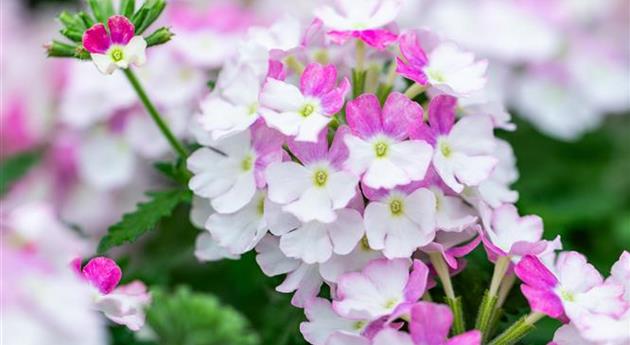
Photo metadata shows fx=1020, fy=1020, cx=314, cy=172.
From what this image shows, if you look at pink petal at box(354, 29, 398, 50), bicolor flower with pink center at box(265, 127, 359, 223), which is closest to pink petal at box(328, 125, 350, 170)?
bicolor flower with pink center at box(265, 127, 359, 223)

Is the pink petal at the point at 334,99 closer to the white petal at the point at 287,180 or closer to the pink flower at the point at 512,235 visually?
the white petal at the point at 287,180

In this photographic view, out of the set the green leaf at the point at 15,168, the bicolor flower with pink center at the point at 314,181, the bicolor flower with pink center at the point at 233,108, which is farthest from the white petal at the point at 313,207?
the green leaf at the point at 15,168

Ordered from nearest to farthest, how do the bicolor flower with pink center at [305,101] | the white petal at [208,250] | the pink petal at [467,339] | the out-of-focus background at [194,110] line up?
the pink petal at [467,339] < the bicolor flower with pink center at [305,101] < the white petal at [208,250] < the out-of-focus background at [194,110]

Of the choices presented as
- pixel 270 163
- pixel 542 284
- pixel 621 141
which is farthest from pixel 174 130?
pixel 621 141

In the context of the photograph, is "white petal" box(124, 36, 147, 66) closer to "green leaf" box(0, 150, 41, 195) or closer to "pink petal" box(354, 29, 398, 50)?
"pink petal" box(354, 29, 398, 50)

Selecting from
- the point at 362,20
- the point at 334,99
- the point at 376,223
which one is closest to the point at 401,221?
the point at 376,223

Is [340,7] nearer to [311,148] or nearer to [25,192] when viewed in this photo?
[311,148]
